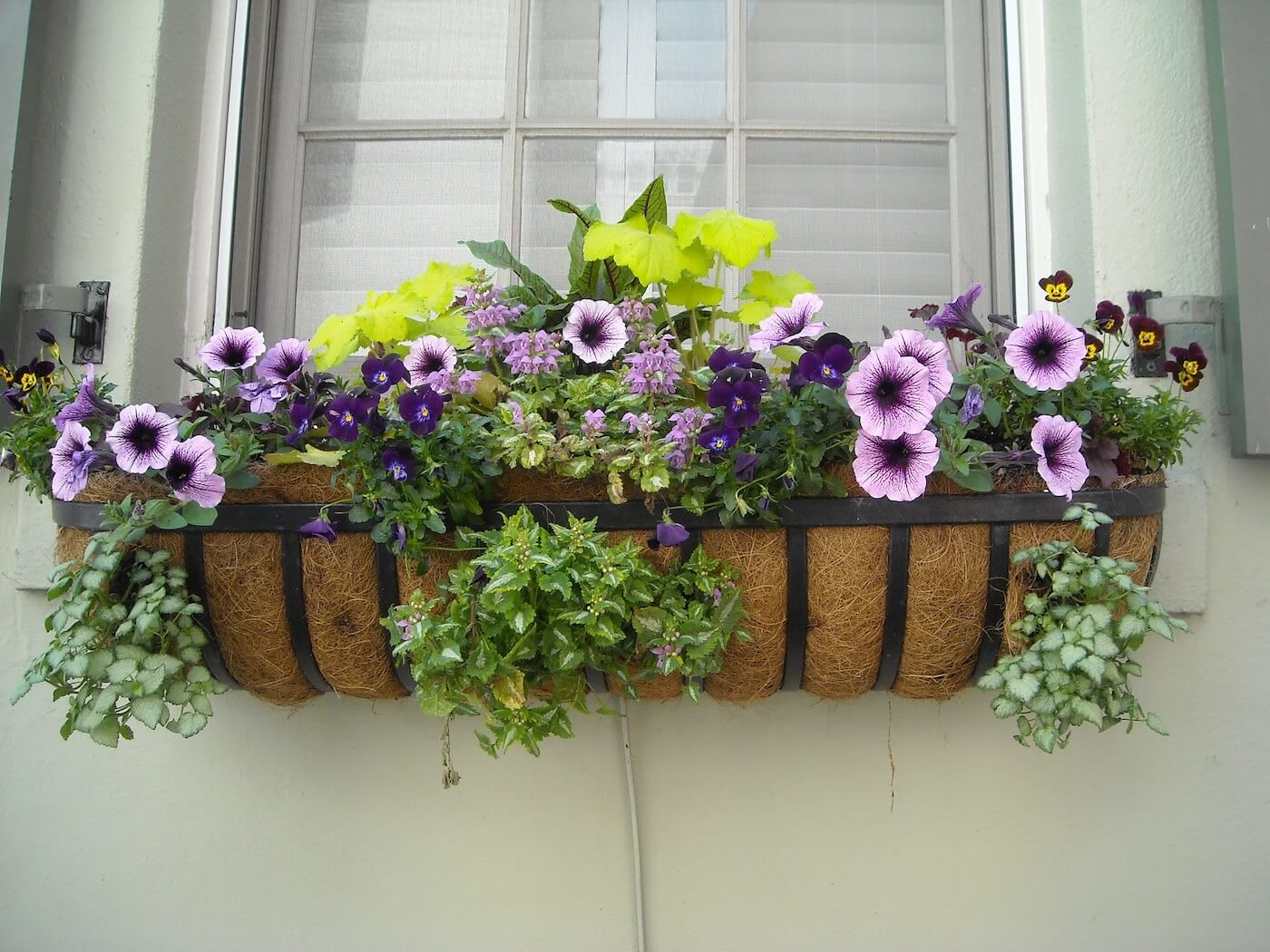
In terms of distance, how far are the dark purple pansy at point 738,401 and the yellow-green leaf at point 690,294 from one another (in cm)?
25

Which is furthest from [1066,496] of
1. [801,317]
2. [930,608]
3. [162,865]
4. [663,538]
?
[162,865]

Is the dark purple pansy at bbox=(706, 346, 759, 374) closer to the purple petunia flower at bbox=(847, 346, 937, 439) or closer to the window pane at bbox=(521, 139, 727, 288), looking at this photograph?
the purple petunia flower at bbox=(847, 346, 937, 439)

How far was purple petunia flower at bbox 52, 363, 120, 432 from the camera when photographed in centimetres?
112

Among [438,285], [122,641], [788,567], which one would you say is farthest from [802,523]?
[122,641]

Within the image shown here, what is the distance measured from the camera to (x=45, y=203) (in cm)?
145

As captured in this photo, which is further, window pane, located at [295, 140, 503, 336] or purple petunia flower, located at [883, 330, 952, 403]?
window pane, located at [295, 140, 503, 336]

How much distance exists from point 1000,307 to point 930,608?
70cm

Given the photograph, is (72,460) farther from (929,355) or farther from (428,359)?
(929,355)

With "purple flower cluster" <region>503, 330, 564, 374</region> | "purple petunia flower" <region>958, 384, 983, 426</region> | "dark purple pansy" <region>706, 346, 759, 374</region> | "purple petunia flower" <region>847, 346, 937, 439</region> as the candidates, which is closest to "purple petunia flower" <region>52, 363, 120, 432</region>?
"purple flower cluster" <region>503, 330, 564, 374</region>

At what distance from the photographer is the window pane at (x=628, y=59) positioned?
68.3 inches

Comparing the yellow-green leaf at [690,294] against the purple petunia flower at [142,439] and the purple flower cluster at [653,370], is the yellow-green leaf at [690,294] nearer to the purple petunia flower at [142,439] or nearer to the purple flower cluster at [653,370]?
the purple flower cluster at [653,370]

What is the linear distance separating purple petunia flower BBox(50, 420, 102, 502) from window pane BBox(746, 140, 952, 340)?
45.0 inches

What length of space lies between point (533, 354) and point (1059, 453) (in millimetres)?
636

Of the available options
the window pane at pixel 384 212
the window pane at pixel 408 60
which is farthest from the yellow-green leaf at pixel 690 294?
the window pane at pixel 408 60
